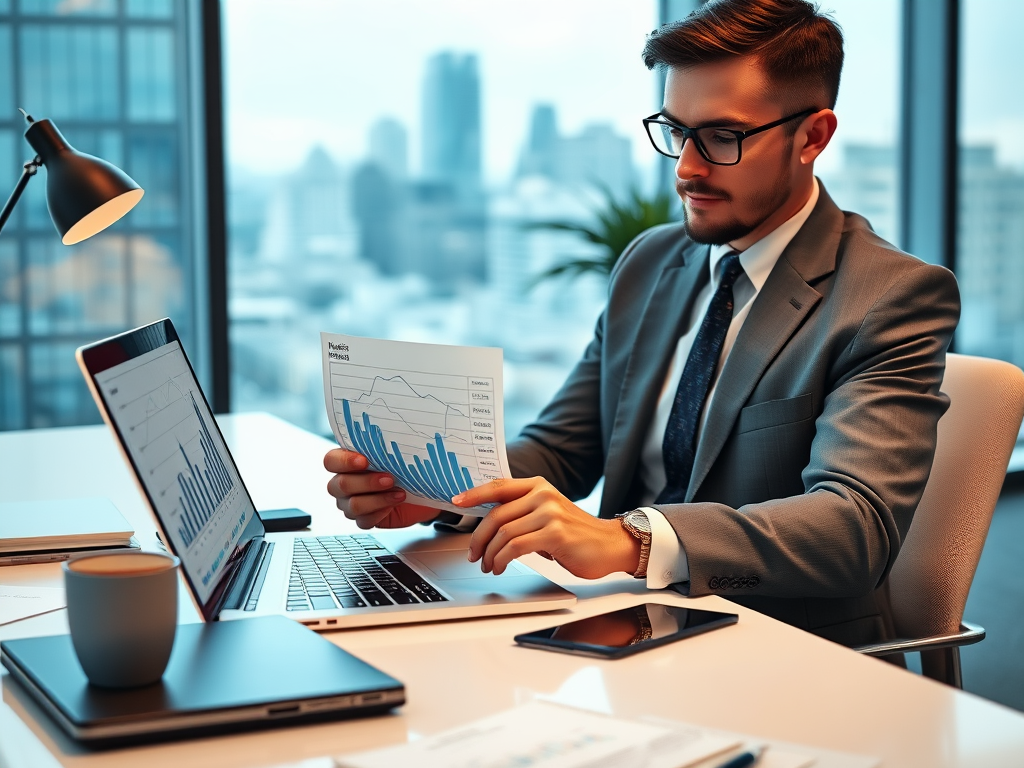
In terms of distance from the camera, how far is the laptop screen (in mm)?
949

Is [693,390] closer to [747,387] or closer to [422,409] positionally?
[747,387]

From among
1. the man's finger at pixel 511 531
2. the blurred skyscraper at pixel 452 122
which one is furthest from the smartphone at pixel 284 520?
the blurred skyscraper at pixel 452 122

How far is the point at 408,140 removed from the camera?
11.9ft

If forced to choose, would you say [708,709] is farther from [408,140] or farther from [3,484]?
[408,140]

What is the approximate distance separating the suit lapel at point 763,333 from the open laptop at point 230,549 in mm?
424

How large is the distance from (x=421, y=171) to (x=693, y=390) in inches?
87.0

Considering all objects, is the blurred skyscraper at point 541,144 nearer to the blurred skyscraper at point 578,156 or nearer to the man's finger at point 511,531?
the blurred skyscraper at point 578,156

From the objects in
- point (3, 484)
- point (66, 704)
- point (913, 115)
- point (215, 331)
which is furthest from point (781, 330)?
point (913, 115)

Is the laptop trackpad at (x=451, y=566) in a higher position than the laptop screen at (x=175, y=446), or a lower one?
lower

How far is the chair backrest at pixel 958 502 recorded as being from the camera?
141cm

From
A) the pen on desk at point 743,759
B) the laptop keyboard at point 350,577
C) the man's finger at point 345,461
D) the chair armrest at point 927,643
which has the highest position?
the man's finger at point 345,461

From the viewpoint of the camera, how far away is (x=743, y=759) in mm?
713

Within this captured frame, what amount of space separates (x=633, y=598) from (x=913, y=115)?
152 inches

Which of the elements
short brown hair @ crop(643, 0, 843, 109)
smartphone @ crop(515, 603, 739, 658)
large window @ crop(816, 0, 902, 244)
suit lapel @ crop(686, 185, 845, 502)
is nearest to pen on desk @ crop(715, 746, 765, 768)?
smartphone @ crop(515, 603, 739, 658)
